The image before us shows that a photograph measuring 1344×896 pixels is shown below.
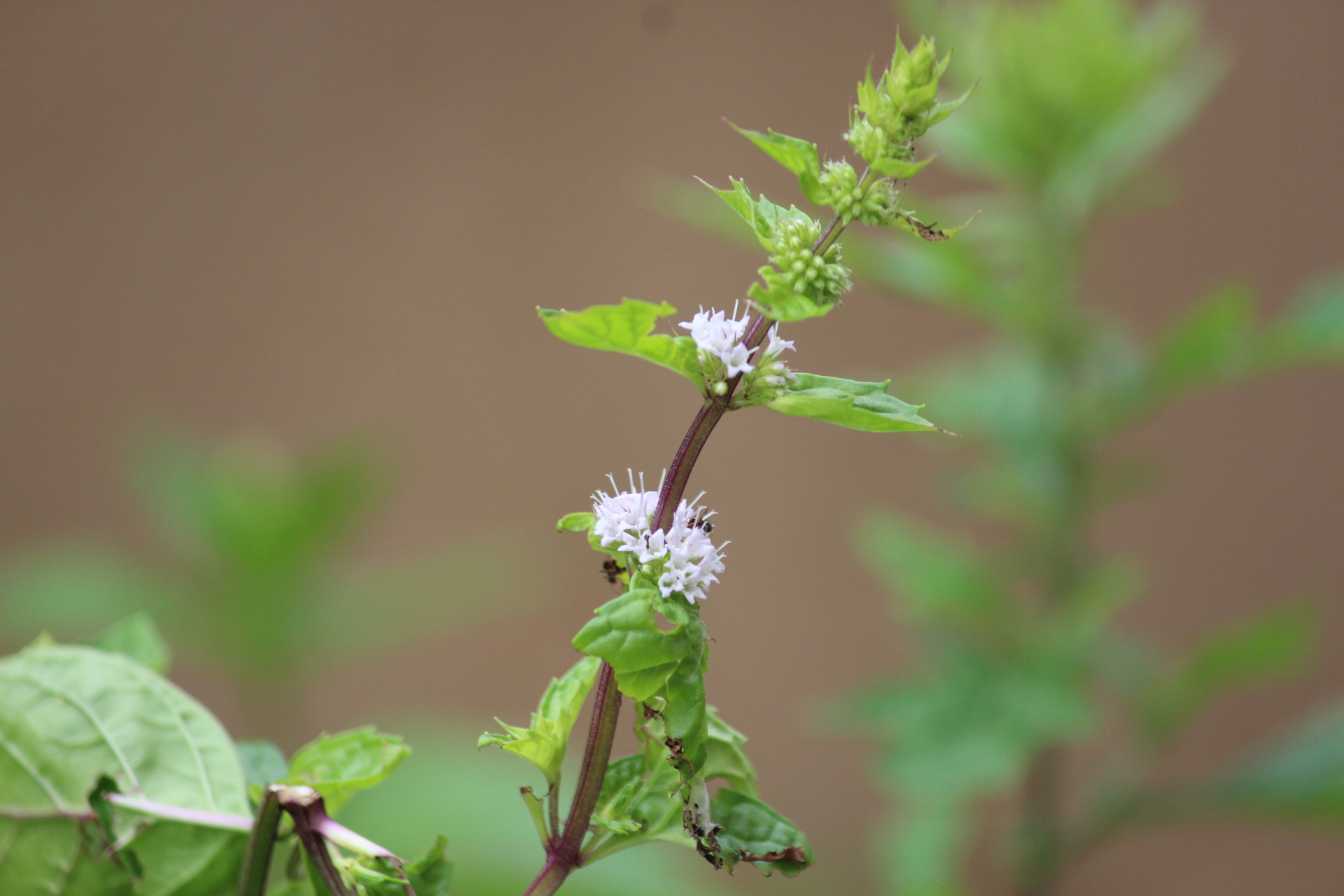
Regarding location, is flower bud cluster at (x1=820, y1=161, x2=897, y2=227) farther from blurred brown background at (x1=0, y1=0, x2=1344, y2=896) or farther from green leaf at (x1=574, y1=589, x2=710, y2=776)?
blurred brown background at (x1=0, y1=0, x2=1344, y2=896)

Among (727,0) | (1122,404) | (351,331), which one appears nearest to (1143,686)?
(1122,404)

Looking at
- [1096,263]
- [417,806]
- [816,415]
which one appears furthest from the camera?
[1096,263]

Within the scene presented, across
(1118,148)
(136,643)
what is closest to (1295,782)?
(1118,148)

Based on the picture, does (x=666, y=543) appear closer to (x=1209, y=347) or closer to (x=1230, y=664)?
(x=1209, y=347)

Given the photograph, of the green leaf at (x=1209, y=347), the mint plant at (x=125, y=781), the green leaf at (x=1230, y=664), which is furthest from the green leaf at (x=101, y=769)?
the green leaf at (x=1230, y=664)

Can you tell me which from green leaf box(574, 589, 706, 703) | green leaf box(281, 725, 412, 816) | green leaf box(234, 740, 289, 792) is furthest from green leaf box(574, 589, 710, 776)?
green leaf box(234, 740, 289, 792)

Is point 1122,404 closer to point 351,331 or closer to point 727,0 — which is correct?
point 727,0
